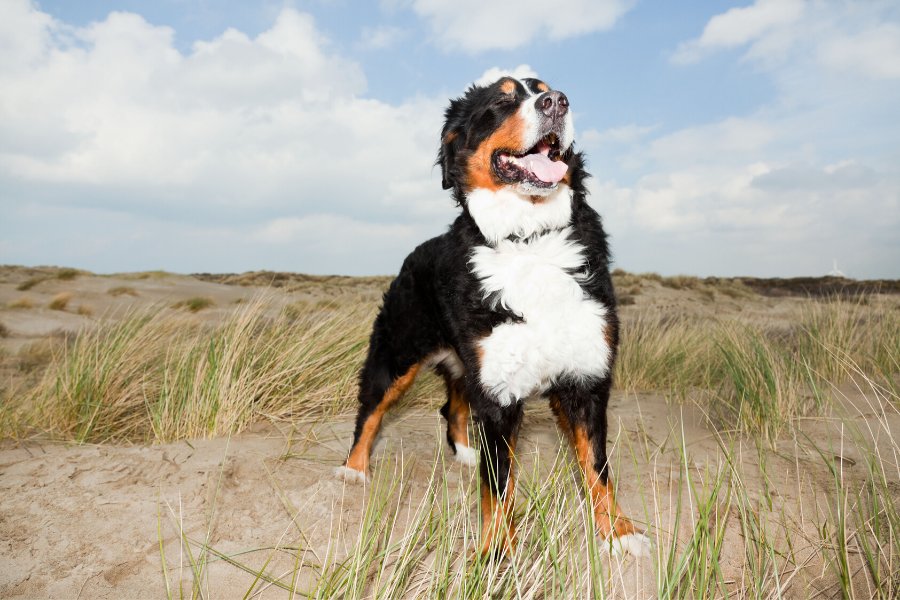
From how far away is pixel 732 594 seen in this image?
8.05 ft

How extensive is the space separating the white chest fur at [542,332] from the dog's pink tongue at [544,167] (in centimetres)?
32

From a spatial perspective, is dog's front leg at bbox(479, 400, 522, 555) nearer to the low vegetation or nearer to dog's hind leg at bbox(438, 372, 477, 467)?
the low vegetation

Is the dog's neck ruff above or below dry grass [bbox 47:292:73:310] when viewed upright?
above

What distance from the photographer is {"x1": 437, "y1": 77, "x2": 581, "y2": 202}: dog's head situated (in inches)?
109

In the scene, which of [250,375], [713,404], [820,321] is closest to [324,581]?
[250,375]

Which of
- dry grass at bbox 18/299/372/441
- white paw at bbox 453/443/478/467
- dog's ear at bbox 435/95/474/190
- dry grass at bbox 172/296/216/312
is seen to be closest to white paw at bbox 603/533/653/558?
white paw at bbox 453/443/478/467

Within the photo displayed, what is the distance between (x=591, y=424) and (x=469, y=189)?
1.21 meters

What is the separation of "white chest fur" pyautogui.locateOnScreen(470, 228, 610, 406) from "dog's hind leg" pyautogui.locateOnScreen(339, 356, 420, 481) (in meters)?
1.02

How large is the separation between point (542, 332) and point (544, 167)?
2.38 feet

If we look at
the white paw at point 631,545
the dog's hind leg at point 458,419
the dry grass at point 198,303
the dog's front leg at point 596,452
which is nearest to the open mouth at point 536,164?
the dog's front leg at point 596,452

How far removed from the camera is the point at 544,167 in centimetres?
282

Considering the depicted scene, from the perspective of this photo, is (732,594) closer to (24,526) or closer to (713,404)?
(713,404)

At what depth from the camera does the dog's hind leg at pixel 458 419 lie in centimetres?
382

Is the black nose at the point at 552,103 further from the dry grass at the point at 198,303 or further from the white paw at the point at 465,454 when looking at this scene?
the dry grass at the point at 198,303
